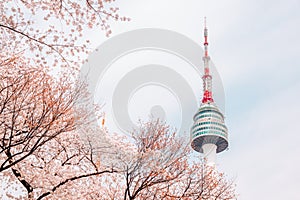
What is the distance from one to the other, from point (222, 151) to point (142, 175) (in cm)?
9048

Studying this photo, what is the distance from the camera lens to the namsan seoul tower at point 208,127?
9090 cm

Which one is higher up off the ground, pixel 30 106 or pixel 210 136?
pixel 210 136

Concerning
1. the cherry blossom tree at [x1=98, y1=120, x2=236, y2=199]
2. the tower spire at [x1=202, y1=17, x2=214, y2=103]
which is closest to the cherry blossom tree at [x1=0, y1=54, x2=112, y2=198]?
the cherry blossom tree at [x1=98, y1=120, x2=236, y2=199]

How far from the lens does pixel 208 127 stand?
90188 millimetres

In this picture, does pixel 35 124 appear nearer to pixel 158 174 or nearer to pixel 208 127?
pixel 158 174

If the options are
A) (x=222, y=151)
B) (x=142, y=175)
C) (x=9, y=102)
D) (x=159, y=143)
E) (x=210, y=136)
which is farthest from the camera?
(x=222, y=151)

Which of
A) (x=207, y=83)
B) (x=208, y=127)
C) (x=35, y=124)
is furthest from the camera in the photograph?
(x=207, y=83)

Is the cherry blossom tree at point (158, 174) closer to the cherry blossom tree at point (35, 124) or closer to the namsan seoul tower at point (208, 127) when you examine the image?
the cherry blossom tree at point (35, 124)

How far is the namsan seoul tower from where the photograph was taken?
298 feet

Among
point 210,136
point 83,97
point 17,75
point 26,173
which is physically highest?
point 210,136

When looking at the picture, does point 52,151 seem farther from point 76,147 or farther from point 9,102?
point 9,102

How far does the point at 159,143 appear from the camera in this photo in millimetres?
13727

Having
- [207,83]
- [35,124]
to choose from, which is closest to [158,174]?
[35,124]

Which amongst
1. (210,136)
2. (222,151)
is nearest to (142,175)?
(210,136)
